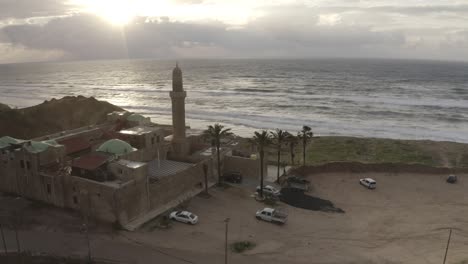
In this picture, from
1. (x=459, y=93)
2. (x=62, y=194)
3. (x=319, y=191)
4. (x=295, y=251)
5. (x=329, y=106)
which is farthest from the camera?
(x=459, y=93)

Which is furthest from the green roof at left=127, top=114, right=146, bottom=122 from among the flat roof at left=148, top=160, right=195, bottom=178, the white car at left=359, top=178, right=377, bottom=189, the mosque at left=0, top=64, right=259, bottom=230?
the white car at left=359, top=178, right=377, bottom=189

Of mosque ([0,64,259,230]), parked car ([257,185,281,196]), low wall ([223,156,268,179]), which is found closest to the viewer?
mosque ([0,64,259,230])

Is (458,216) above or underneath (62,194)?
underneath

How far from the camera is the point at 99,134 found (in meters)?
41.1

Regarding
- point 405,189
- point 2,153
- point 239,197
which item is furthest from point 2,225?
point 405,189

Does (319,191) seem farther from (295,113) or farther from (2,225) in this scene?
(295,113)

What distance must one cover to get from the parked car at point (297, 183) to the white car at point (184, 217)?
37.8 feet

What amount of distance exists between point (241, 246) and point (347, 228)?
8.93 meters

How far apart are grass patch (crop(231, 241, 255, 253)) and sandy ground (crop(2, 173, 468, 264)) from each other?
0.42 m

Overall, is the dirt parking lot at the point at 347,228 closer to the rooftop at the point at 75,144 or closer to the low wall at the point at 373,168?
the low wall at the point at 373,168

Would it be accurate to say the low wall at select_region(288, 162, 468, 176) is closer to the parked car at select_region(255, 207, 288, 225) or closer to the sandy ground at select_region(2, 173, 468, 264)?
the sandy ground at select_region(2, 173, 468, 264)

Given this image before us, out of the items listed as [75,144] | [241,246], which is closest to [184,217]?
[241,246]

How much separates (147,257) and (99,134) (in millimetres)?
21811

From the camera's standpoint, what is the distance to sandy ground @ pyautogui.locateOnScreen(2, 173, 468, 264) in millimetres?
23672
